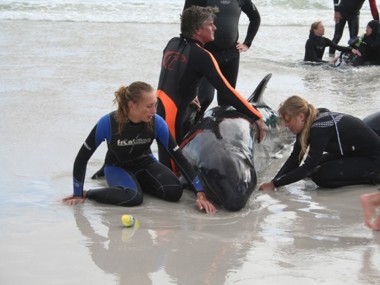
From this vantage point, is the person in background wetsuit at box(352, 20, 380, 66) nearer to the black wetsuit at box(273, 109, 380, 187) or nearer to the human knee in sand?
the black wetsuit at box(273, 109, 380, 187)

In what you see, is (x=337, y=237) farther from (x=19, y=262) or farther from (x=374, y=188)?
(x=19, y=262)

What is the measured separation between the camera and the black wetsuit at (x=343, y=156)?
5.98m

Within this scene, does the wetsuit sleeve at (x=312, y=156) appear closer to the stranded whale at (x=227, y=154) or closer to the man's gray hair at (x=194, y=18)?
the stranded whale at (x=227, y=154)

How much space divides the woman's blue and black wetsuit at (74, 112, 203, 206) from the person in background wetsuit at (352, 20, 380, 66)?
27.5 ft

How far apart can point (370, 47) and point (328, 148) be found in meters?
7.74

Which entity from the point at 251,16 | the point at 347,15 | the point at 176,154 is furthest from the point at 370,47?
the point at 176,154

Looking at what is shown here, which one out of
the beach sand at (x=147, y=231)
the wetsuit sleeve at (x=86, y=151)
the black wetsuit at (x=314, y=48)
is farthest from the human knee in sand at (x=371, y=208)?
the black wetsuit at (x=314, y=48)

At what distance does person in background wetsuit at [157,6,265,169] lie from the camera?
6254 mm

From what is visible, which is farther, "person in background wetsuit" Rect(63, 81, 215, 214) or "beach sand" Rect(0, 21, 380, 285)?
"person in background wetsuit" Rect(63, 81, 215, 214)

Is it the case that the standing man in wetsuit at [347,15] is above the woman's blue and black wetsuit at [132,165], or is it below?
above

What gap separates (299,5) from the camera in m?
26.2

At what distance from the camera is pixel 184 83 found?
6445 millimetres

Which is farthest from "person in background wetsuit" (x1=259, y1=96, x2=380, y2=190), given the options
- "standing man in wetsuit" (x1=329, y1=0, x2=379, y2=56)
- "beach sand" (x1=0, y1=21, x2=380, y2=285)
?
"standing man in wetsuit" (x1=329, y1=0, x2=379, y2=56)

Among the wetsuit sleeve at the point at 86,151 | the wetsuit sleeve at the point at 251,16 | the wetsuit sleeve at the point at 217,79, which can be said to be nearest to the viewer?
the wetsuit sleeve at the point at 86,151
